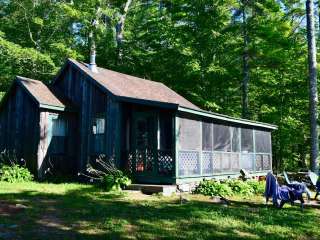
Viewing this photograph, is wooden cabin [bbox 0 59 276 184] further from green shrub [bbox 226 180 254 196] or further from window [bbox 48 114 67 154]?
green shrub [bbox 226 180 254 196]

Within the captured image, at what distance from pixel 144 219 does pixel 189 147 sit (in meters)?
6.89

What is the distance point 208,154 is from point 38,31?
20.7 metres

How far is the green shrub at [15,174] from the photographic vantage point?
1641 centimetres

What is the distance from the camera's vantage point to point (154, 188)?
1409 cm

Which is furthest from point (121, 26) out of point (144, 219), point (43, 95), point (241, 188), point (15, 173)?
point (144, 219)

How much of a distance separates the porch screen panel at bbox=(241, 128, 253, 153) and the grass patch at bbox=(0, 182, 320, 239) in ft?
23.5

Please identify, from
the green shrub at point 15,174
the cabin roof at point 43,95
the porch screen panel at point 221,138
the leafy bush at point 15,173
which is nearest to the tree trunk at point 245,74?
the porch screen panel at point 221,138

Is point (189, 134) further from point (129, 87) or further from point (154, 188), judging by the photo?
point (129, 87)

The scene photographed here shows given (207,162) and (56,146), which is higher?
(56,146)

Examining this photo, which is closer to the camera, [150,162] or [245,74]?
[150,162]

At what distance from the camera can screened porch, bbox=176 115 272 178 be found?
15251 mm

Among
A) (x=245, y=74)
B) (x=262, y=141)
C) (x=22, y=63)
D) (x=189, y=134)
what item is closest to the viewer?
(x=189, y=134)

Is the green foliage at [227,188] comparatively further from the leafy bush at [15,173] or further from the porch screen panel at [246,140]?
the leafy bush at [15,173]

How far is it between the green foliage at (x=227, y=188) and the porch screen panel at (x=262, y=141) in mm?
5703
